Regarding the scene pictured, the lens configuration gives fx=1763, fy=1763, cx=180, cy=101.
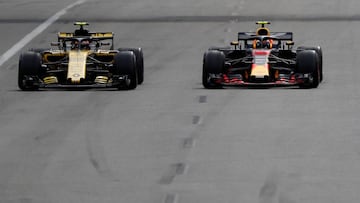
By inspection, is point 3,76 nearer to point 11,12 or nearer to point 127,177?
point 127,177

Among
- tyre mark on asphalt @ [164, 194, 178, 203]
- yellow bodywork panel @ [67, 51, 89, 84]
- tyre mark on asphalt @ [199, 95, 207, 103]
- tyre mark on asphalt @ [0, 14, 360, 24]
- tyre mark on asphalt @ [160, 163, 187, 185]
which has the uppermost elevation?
tyre mark on asphalt @ [0, 14, 360, 24]

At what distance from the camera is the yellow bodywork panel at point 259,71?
135 ft

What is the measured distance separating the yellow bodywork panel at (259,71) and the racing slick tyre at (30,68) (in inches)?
197

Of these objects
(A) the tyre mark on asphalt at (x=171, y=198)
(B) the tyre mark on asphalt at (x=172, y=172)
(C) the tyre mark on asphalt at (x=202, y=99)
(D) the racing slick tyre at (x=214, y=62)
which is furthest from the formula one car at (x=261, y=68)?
(A) the tyre mark on asphalt at (x=171, y=198)

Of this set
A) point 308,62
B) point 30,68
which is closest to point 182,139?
point 308,62

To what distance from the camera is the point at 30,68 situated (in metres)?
41.1

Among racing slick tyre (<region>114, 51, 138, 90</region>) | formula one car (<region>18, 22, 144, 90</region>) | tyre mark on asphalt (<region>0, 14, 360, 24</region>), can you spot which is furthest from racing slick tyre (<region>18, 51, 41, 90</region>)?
tyre mark on asphalt (<region>0, 14, 360, 24</region>)

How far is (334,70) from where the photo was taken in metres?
47.5

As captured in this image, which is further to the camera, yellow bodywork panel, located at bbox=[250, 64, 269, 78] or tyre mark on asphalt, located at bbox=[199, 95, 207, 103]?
yellow bodywork panel, located at bbox=[250, 64, 269, 78]

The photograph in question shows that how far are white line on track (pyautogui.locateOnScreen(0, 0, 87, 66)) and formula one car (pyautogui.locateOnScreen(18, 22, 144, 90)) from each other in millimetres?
9467

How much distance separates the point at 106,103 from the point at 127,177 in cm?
1139

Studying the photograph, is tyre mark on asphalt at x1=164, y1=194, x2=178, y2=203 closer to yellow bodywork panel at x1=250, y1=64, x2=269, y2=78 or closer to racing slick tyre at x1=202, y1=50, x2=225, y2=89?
racing slick tyre at x1=202, y1=50, x2=225, y2=89

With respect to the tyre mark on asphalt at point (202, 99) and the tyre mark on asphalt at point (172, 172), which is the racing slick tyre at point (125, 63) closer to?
the tyre mark on asphalt at point (202, 99)

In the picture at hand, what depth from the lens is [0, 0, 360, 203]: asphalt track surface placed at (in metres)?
26.8
